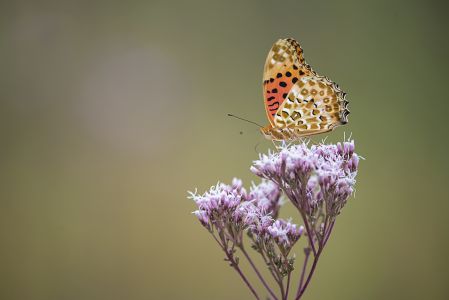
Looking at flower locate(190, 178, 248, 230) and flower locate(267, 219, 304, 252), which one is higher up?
flower locate(190, 178, 248, 230)

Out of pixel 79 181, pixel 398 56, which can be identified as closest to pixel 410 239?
pixel 398 56

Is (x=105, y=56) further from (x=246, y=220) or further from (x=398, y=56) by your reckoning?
(x=246, y=220)

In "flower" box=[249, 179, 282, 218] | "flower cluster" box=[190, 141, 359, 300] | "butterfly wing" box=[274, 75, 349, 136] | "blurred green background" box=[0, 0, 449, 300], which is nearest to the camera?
"flower cluster" box=[190, 141, 359, 300]

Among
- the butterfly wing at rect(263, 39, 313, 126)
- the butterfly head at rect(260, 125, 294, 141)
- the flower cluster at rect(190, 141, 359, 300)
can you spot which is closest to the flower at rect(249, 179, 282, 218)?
the flower cluster at rect(190, 141, 359, 300)

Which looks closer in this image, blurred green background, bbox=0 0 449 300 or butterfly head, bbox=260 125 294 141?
butterfly head, bbox=260 125 294 141

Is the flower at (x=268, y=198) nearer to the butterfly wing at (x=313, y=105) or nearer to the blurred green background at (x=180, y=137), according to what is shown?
the butterfly wing at (x=313, y=105)

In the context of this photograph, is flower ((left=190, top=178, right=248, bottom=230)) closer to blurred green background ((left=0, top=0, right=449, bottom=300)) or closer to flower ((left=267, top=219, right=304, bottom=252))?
flower ((left=267, top=219, right=304, bottom=252))

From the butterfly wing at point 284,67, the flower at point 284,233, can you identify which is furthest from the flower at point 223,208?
the butterfly wing at point 284,67
